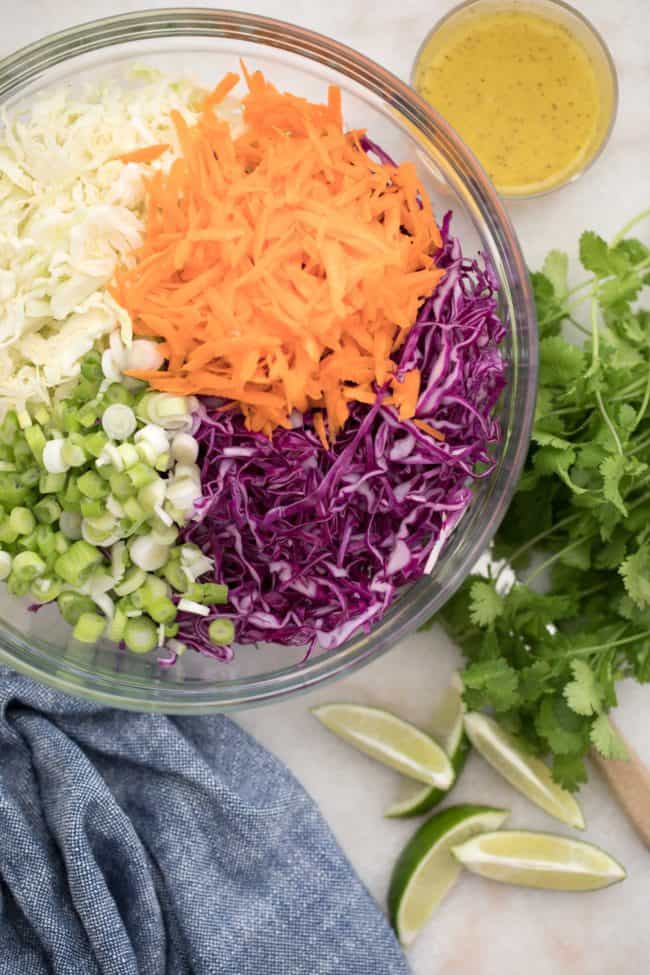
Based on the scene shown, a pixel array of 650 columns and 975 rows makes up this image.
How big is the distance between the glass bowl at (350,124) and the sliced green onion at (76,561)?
1.18 feet

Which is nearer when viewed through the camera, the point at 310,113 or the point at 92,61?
the point at 310,113

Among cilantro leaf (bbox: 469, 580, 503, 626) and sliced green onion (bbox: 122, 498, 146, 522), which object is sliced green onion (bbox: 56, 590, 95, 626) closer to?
sliced green onion (bbox: 122, 498, 146, 522)

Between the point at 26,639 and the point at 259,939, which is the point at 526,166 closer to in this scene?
the point at 26,639

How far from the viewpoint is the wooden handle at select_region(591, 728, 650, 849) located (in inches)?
93.4

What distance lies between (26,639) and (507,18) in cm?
191

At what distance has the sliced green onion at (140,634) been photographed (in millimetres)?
1849

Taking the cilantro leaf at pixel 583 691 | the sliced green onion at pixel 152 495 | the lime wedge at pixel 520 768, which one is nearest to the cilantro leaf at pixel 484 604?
the cilantro leaf at pixel 583 691

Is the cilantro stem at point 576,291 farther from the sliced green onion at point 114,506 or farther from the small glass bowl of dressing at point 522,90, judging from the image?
the sliced green onion at point 114,506

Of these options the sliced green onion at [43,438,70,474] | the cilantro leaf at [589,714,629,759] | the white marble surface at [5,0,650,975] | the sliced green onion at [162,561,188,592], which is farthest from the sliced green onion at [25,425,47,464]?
the cilantro leaf at [589,714,629,759]

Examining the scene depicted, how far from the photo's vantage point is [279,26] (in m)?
2.06

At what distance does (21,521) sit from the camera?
178cm

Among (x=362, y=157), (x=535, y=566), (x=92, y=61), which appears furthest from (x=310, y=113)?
(x=535, y=566)

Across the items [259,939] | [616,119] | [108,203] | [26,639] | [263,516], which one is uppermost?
[616,119]

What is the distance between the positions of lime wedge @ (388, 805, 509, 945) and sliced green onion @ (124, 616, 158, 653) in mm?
975
